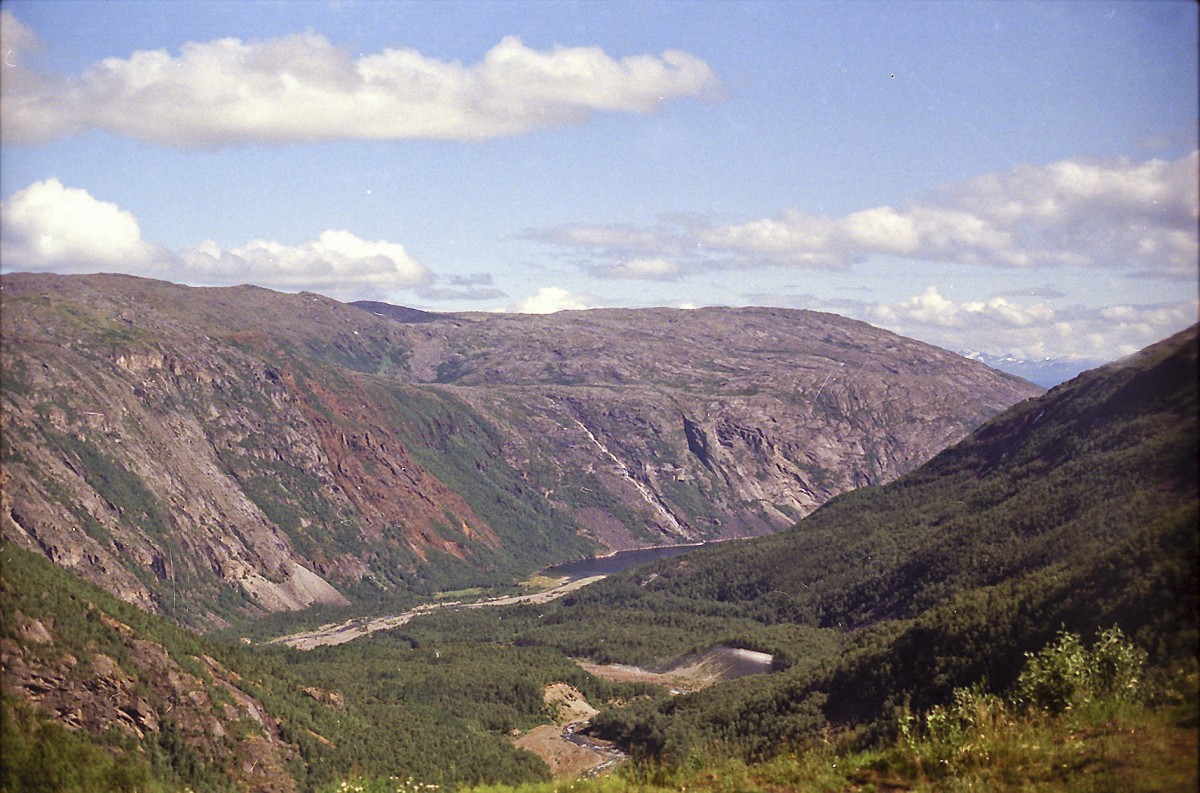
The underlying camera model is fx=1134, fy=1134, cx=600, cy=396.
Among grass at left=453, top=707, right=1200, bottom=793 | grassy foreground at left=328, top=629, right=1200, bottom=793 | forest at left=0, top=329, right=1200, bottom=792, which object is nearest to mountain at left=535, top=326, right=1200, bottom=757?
forest at left=0, top=329, right=1200, bottom=792

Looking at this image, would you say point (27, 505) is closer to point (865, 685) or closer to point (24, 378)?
point (24, 378)

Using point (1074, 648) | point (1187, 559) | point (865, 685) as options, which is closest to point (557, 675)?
Answer: point (865, 685)

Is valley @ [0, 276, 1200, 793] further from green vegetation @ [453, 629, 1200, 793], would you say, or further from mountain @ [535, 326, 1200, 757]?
mountain @ [535, 326, 1200, 757]

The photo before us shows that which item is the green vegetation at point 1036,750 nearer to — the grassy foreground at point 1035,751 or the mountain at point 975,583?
the grassy foreground at point 1035,751

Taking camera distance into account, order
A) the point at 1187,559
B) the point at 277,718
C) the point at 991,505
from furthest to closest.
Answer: the point at 991,505, the point at 277,718, the point at 1187,559

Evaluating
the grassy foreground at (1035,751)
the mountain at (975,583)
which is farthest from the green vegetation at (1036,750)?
the mountain at (975,583)

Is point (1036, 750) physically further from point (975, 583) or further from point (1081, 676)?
point (975, 583)

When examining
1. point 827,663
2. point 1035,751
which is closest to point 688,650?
point 827,663

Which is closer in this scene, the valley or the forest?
the forest
